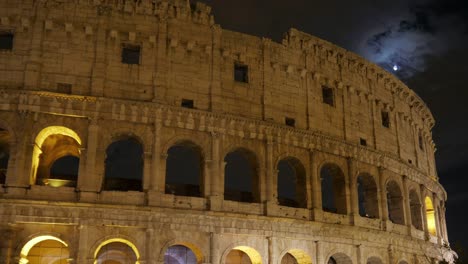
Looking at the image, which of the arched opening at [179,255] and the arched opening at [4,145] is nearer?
the arched opening at [179,255]

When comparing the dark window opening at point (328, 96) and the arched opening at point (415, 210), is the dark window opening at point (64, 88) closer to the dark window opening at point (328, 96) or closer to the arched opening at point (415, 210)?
the dark window opening at point (328, 96)

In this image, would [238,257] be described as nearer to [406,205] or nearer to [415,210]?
[406,205]

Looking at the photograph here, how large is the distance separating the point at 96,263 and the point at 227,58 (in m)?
10.1

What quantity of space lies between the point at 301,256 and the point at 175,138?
7.44 m

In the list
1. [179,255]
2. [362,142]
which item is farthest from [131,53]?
[362,142]

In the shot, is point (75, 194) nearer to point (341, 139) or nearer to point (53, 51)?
point (53, 51)

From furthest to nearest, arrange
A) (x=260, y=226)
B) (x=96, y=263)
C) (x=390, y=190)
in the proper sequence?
(x=390, y=190) → (x=260, y=226) → (x=96, y=263)

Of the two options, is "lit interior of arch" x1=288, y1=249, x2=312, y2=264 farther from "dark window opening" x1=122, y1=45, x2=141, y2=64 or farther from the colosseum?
"dark window opening" x1=122, y1=45, x2=141, y2=64

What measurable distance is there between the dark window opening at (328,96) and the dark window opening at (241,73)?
Answer: 14.9 ft

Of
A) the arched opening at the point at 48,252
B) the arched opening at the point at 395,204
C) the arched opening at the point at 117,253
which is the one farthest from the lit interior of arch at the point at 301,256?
the arched opening at the point at 48,252

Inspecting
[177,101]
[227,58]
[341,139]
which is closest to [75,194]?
[177,101]

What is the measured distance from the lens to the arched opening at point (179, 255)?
73.7 ft

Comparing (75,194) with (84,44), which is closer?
(75,194)

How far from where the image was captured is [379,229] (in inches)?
1050
